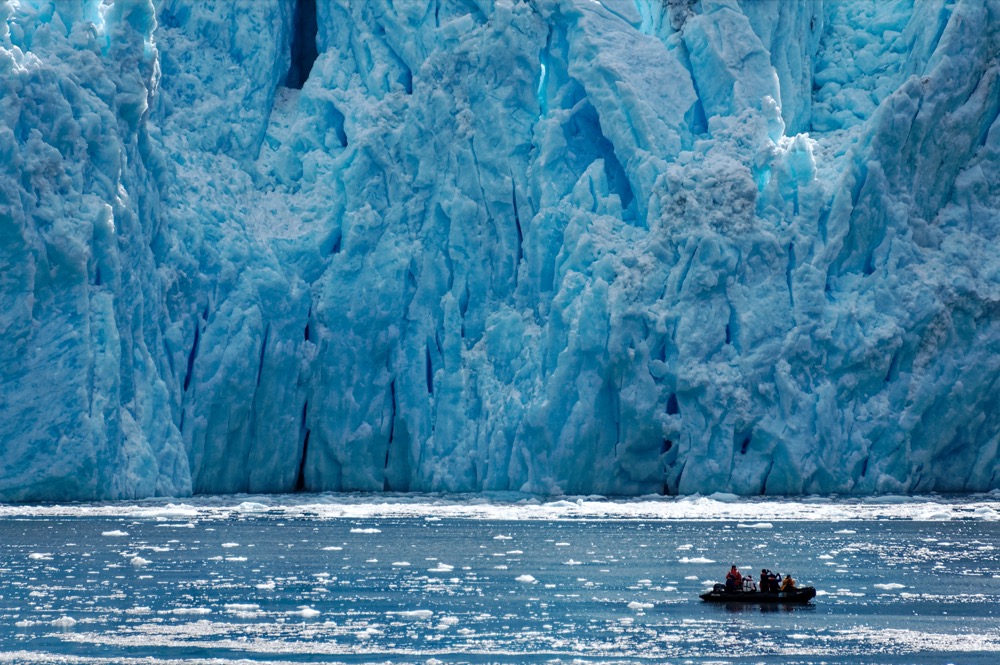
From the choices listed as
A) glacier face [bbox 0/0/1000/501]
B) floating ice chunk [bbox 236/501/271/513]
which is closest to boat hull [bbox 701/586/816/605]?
glacier face [bbox 0/0/1000/501]

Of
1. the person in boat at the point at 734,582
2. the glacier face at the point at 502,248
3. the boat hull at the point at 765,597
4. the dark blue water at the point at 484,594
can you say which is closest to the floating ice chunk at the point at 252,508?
the glacier face at the point at 502,248

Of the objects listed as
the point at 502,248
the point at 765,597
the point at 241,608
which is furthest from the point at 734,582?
the point at 502,248

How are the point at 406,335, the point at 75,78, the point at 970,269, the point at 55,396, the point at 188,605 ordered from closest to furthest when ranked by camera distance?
the point at 188,605, the point at 55,396, the point at 75,78, the point at 970,269, the point at 406,335

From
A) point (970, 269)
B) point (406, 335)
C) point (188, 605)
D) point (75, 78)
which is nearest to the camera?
point (188, 605)

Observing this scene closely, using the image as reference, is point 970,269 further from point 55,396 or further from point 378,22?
point 55,396

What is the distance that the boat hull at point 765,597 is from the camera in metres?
19.9

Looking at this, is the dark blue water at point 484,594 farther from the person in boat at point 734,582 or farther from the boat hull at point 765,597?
the person in boat at point 734,582

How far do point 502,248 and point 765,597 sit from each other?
739 inches

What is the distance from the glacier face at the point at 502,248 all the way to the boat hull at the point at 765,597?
14.3 meters

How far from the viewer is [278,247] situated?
38188mm

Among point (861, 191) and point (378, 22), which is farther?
point (378, 22)

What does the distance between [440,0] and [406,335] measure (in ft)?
27.3

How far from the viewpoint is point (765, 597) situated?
19.9 m

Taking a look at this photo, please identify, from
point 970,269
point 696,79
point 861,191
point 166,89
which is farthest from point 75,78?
point 970,269
